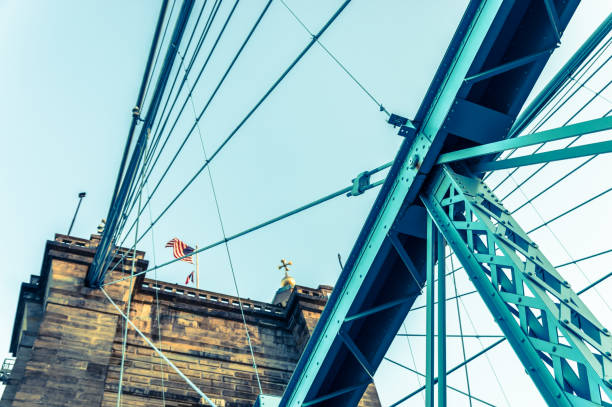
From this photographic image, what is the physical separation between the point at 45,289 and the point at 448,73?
15.9 meters

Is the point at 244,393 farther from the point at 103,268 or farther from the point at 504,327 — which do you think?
the point at 504,327

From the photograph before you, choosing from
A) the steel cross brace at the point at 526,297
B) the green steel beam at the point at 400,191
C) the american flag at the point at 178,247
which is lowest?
the steel cross brace at the point at 526,297

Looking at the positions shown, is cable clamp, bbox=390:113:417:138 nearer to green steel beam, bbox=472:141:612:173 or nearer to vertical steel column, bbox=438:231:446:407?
green steel beam, bbox=472:141:612:173

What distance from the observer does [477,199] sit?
577 cm

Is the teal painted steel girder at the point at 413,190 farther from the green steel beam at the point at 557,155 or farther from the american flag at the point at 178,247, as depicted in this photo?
the american flag at the point at 178,247

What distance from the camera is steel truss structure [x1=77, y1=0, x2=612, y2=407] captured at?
466 centimetres

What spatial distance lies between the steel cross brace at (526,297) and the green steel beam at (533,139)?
0.17 metres

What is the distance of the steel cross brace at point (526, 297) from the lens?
4.37 meters

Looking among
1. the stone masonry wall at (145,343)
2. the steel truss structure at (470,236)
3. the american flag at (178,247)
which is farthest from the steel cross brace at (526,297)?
the american flag at (178,247)

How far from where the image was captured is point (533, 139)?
198 inches

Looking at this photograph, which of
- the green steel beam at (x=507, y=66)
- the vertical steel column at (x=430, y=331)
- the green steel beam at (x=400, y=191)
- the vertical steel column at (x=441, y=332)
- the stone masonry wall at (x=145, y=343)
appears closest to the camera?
the vertical steel column at (x=441, y=332)

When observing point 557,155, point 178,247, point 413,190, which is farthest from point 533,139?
point 178,247

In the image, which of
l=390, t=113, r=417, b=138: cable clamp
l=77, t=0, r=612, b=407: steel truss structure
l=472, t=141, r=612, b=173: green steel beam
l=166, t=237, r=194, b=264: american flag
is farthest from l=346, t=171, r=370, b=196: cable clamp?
l=166, t=237, r=194, b=264: american flag

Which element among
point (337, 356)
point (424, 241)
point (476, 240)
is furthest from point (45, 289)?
point (476, 240)
